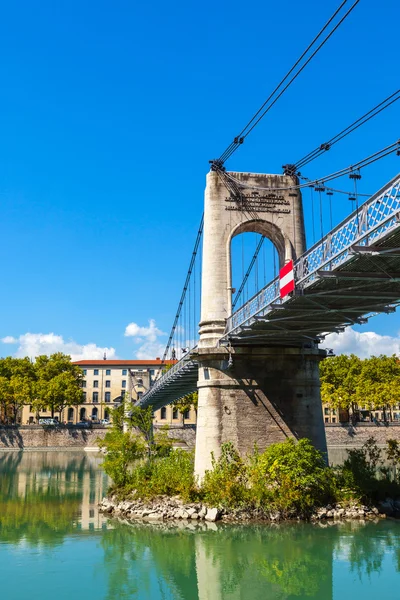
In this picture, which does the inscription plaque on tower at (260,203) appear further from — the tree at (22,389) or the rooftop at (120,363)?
the rooftop at (120,363)

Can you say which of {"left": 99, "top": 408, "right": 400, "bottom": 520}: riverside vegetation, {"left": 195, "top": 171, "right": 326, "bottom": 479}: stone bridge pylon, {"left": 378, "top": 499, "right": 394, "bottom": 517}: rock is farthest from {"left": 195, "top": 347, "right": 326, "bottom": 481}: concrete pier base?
{"left": 378, "top": 499, "right": 394, "bottom": 517}: rock

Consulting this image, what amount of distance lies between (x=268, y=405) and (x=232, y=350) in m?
2.51

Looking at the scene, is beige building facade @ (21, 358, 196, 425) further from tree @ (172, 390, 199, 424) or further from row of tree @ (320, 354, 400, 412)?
row of tree @ (320, 354, 400, 412)

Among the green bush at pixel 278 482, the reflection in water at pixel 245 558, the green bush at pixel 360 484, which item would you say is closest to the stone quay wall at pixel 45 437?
the green bush at pixel 278 482

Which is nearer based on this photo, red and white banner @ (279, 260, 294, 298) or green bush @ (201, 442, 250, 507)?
red and white banner @ (279, 260, 294, 298)

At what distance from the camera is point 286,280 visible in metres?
16.4

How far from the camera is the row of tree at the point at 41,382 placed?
225 ft

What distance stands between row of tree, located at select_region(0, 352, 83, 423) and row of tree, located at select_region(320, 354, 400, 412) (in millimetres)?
30001

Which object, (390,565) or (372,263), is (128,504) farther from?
(372,263)

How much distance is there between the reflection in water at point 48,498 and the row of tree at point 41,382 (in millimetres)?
16878

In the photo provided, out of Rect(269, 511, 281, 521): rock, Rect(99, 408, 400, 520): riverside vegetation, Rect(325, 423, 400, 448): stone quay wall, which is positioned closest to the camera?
Rect(269, 511, 281, 521): rock

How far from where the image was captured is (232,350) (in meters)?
22.2

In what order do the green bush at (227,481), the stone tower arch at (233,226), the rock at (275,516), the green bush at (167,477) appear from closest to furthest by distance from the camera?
the rock at (275,516)
the green bush at (227,481)
the green bush at (167,477)
the stone tower arch at (233,226)

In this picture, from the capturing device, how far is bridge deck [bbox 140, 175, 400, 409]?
493 inches
